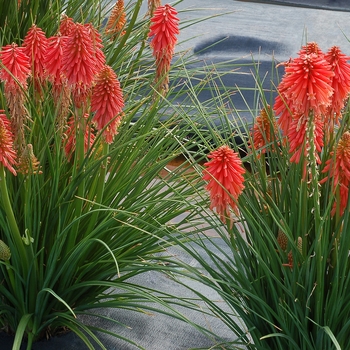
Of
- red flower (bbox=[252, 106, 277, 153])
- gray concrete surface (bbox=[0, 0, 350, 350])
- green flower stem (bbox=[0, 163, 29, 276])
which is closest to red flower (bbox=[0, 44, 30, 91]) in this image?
green flower stem (bbox=[0, 163, 29, 276])

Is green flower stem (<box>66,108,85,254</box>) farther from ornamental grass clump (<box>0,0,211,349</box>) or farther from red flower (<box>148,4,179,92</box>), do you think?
red flower (<box>148,4,179,92</box>)

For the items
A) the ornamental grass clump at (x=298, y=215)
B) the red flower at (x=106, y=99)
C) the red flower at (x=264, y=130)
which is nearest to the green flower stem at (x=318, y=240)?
the ornamental grass clump at (x=298, y=215)

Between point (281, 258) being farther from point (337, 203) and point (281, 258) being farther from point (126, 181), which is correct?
point (126, 181)

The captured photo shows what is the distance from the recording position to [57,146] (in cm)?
102

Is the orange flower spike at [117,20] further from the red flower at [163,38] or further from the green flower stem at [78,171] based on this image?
the green flower stem at [78,171]

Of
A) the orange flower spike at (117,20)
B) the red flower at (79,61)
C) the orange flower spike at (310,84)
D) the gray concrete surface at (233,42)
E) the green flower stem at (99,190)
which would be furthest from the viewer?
the orange flower spike at (117,20)

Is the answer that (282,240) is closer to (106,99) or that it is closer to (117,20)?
(106,99)

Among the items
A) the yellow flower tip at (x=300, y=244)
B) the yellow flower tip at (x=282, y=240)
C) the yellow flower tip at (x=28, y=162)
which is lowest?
the yellow flower tip at (x=282, y=240)

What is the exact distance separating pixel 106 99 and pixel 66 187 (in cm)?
17

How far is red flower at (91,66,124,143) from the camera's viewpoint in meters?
0.97

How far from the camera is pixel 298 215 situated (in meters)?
0.92

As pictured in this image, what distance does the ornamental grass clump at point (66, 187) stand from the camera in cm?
95

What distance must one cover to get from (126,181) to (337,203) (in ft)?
1.33

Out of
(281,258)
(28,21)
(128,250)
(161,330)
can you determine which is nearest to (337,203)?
(281,258)
